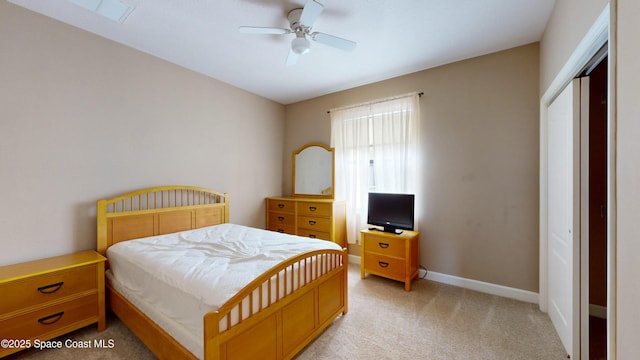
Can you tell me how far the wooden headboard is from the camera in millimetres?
2365

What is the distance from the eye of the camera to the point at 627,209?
3.03 ft

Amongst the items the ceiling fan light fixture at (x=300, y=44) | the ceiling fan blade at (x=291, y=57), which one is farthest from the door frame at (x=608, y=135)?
the ceiling fan blade at (x=291, y=57)

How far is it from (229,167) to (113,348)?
2308mm

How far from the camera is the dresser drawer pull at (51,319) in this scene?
1.79 meters

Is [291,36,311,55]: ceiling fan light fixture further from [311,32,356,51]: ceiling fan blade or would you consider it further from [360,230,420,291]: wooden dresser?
[360,230,420,291]: wooden dresser

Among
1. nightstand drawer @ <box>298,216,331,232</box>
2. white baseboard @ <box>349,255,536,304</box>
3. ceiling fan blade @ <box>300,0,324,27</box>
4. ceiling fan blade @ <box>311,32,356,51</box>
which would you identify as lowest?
white baseboard @ <box>349,255,536,304</box>

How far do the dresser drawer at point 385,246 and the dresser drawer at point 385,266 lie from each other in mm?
56

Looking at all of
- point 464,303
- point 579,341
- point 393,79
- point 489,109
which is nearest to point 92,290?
point 464,303

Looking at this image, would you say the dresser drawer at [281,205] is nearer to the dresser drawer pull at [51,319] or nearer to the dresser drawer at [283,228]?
the dresser drawer at [283,228]

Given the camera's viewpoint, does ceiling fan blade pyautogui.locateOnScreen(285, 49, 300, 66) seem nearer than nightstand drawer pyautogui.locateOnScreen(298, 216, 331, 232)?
Yes

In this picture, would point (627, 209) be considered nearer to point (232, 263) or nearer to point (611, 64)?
point (611, 64)

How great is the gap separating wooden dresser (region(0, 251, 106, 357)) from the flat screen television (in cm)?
282

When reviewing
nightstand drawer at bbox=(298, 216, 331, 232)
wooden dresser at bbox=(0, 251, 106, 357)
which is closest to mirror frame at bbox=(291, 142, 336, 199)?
nightstand drawer at bbox=(298, 216, 331, 232)

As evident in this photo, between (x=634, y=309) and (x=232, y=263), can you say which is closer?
(x=634, y=309)
